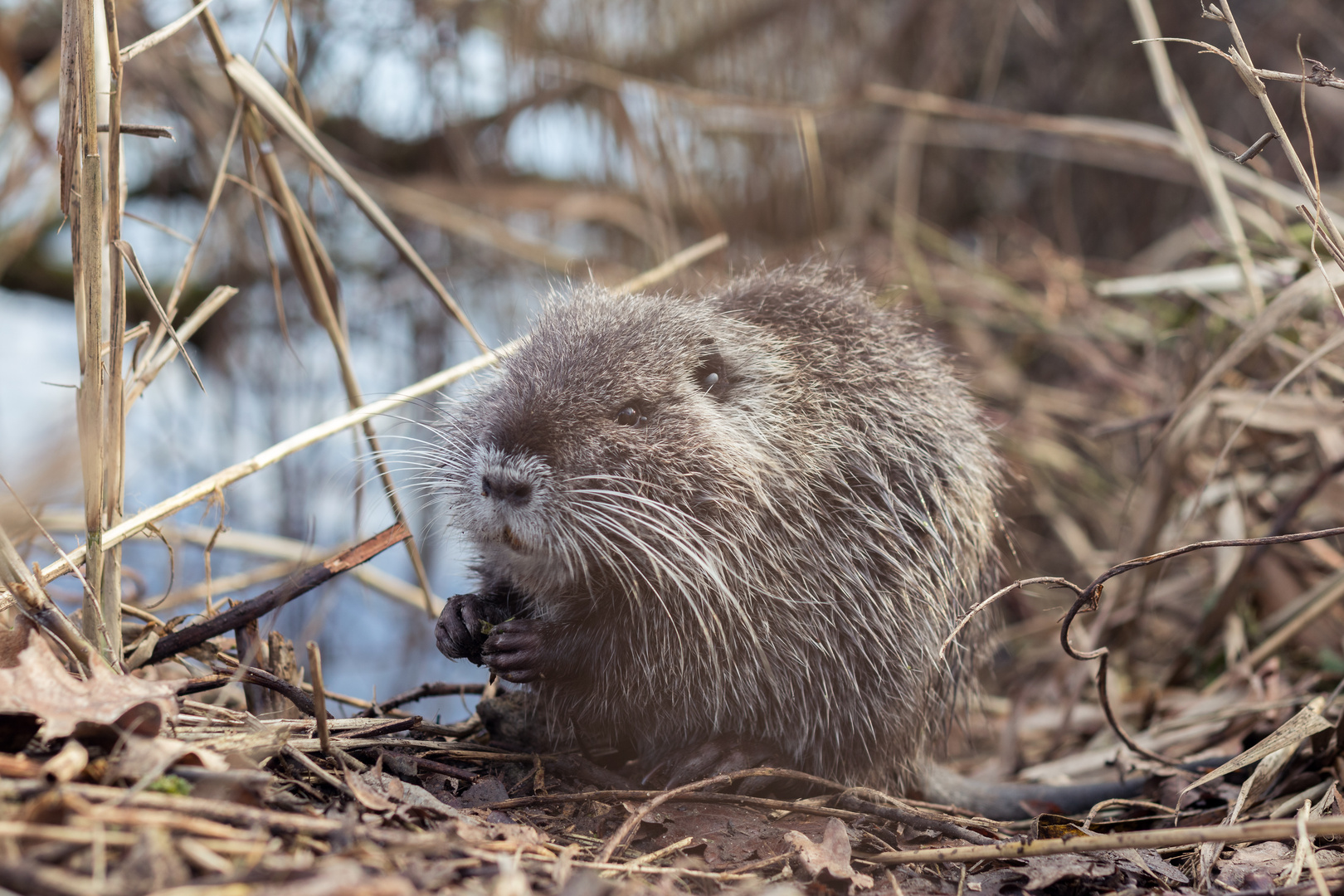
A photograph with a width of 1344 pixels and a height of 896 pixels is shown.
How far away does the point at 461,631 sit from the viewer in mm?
2578

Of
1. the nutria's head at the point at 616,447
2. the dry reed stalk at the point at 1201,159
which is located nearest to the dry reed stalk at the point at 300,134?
the nutria's head at the point at 616,447

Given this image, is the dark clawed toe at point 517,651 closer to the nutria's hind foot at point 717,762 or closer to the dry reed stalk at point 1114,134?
the nutria's hind foot at point 717,762

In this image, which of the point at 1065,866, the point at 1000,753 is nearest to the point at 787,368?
the point at 1065,866

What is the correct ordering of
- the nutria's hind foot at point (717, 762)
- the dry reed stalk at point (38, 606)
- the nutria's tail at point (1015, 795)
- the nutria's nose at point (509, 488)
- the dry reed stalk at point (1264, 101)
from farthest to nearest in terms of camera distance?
the nutria's tail at point (1015, 795) → the nutria's hind foot at point (717, 762) → the nutria's nose at point (509, 488) → the dry reed stalk at point (1264, 101) → the dry reed stalk at point (38, 606)

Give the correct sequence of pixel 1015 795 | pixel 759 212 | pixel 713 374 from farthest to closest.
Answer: pixel 759 212 → pixel 1015 795 → pixel 713 374

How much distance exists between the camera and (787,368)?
113 inches

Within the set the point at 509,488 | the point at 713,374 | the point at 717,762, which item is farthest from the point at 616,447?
the point at 717,762

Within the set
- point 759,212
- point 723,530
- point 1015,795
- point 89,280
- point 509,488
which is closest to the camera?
point 89,280

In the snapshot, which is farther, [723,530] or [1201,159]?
[1201,159]

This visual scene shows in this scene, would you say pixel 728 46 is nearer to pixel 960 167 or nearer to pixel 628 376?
pixel 960 167

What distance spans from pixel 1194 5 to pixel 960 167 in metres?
1.75

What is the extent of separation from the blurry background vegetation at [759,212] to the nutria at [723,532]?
3.76 feet

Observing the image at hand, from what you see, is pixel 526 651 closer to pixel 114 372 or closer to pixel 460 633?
pixel 460 633

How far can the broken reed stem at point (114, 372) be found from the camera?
199cm
